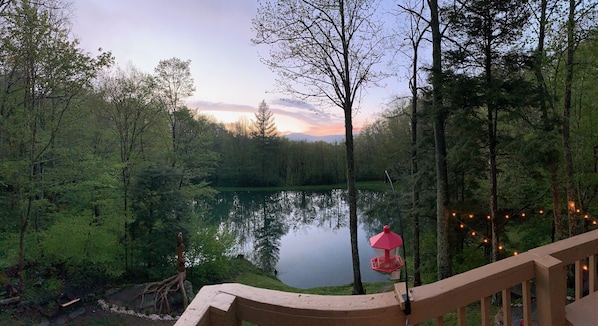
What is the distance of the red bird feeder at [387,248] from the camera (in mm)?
1487

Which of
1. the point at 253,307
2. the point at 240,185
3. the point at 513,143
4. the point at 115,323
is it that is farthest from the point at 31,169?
the point at 240,185

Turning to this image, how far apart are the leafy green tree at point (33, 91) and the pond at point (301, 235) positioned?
7981 mm

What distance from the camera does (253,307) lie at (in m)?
0.87

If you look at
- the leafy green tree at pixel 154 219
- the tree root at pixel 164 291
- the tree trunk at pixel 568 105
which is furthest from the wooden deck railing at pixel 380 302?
the leafy green tree at pixel 154 219

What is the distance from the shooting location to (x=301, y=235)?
1576cm

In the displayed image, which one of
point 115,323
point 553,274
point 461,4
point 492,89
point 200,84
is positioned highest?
point 200,84

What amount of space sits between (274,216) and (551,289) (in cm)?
1878

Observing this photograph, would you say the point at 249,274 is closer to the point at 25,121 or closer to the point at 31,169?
the point at 31,169

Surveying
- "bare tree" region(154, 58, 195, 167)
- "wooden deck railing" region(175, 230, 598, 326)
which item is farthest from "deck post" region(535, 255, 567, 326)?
"bare tree" region(154, 58, 195, 167)

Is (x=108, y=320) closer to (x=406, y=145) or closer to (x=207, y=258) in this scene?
(x=207, y=258)

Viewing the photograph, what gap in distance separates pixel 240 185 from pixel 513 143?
29.8 m

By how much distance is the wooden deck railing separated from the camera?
2.73 feet

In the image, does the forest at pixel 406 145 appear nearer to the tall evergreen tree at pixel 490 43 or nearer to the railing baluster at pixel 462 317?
the tall evergreen tree at pixel 490 43

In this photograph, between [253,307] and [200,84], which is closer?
[253,307]
